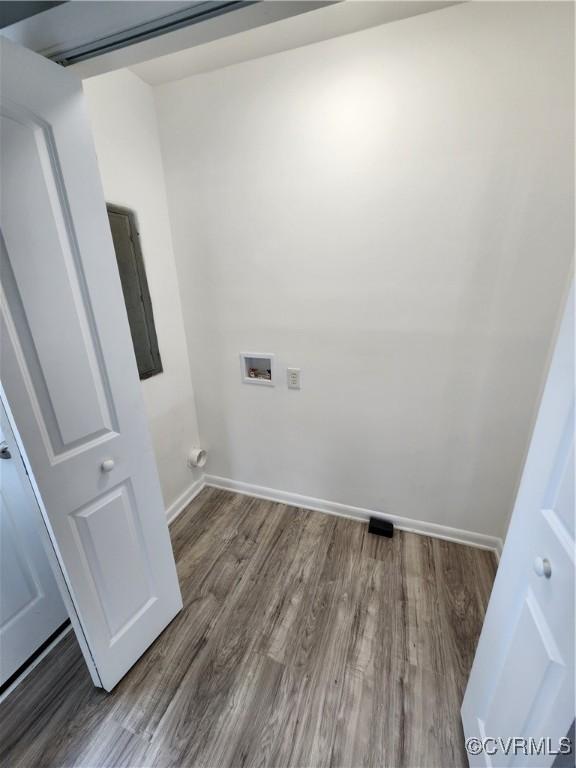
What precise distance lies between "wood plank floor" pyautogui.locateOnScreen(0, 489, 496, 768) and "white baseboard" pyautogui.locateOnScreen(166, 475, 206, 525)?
34cm

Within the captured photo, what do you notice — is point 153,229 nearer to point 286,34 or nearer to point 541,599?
point 286,34

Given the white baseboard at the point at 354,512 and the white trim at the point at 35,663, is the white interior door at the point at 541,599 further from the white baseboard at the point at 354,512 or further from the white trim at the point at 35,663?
the white trim at the point at 35,663

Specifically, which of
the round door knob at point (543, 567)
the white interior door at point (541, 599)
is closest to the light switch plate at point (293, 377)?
the white interior door at point (541, 599)

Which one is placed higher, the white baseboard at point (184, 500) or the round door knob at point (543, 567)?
the round door knob at point (543, 567)

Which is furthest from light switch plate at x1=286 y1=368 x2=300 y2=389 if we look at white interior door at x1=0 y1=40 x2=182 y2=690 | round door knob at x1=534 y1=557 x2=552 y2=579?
round door knob at x1=534 y1=557 x2=552 y2=579

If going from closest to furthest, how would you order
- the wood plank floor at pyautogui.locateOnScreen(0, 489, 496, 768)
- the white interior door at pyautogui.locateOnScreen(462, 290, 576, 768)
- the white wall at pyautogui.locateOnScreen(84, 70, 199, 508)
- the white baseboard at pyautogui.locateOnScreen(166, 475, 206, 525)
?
the white interior door at pyautogui.locateOnScreen(462, 290, 576, 768), the wood plank floor at pyautogui.locateOnScreen(0, 489, 496, 768), the white wall at pyautogui.locateOnScreen(84, 70, 199, 508), the white baseboard at pyautogui.locateOnScreen(166, 475, 206, 525)

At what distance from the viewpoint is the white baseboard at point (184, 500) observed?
6.76 ft

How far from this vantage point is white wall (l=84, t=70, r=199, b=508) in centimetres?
147

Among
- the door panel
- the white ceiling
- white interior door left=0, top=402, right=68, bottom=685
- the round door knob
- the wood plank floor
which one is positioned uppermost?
the white ceiling

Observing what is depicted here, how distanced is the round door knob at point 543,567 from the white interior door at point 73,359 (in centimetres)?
122

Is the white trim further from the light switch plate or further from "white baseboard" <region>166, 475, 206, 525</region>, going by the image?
the light switch plate

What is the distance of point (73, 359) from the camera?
0.91 m

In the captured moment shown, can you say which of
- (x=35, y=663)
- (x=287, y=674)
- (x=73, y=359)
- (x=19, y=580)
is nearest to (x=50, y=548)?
(x=19, y=580)

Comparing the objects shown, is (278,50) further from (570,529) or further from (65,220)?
(570,529)
